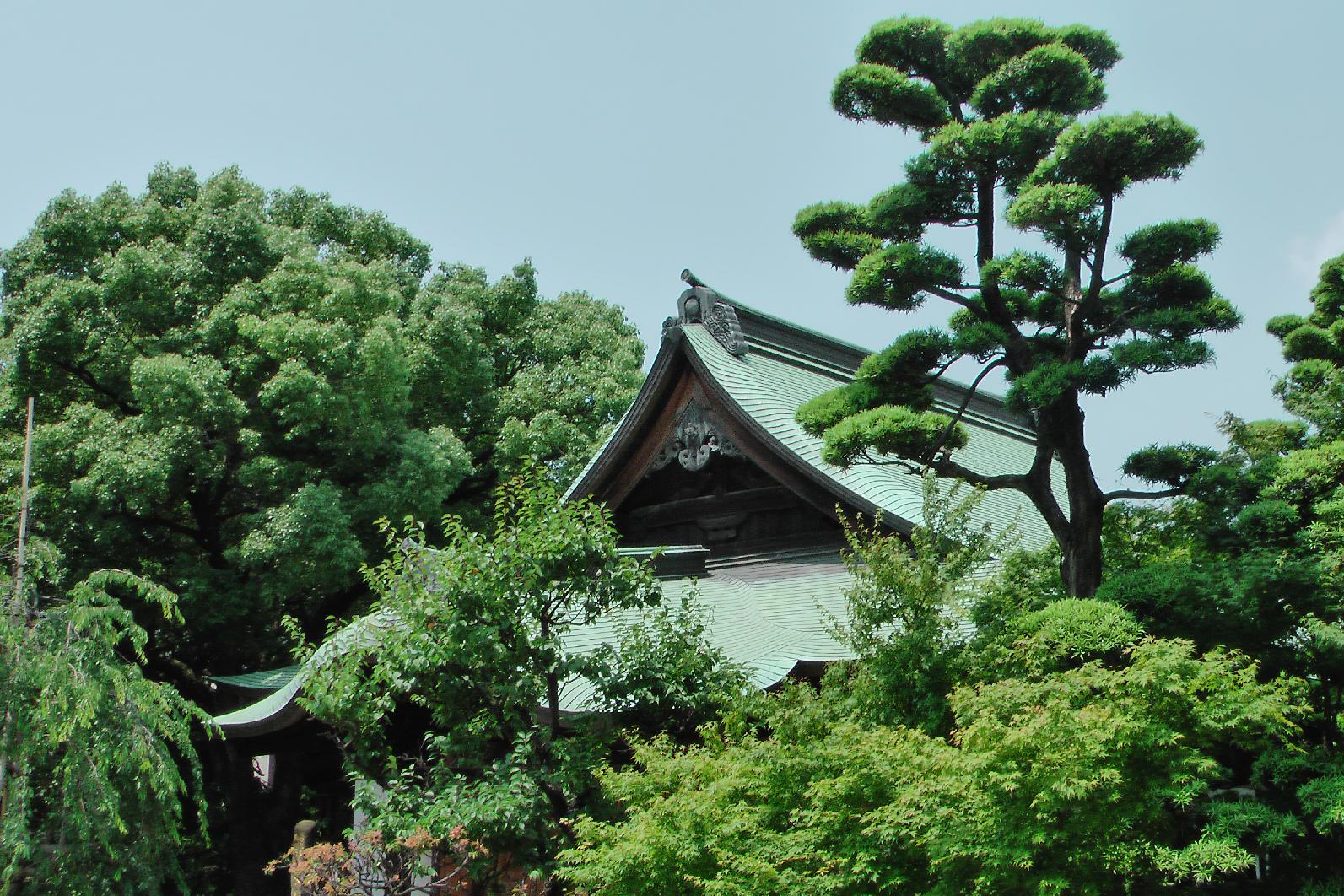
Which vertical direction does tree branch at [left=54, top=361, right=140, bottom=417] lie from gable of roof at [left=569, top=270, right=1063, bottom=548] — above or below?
above

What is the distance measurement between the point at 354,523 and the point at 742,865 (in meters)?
13.1

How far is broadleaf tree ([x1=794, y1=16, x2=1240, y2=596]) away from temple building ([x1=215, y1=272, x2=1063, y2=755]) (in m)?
1.46

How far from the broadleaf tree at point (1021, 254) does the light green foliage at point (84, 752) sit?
5.47m

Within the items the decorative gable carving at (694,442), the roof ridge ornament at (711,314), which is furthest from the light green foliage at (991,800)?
the roof ridge ornament at (711,314)

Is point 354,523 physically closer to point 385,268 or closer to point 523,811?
point 385,268

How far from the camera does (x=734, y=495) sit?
12742 mm

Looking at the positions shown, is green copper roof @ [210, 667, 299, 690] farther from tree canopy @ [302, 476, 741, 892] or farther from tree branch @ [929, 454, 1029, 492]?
tree branch @ [929, 454, 1029, 492]

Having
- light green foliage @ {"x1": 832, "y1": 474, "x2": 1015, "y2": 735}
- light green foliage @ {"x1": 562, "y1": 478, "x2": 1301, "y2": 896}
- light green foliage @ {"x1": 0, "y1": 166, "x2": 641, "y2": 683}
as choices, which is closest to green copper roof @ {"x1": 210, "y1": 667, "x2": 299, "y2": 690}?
light green foliage @ {"x1": 0, "y1": 166, "x2": 641, "y2": 683}

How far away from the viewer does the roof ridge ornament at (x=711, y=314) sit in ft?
44.6

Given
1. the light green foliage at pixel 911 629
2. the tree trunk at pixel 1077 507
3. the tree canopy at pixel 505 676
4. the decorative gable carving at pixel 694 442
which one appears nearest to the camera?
the light green foliage at pixel 911 629

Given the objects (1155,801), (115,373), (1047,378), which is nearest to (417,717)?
(1047,378)

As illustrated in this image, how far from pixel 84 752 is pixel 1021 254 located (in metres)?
7.52

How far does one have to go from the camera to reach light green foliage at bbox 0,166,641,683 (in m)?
17.1

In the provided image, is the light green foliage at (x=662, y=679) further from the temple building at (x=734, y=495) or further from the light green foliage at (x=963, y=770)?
the temple building at (x=734, y=495)
